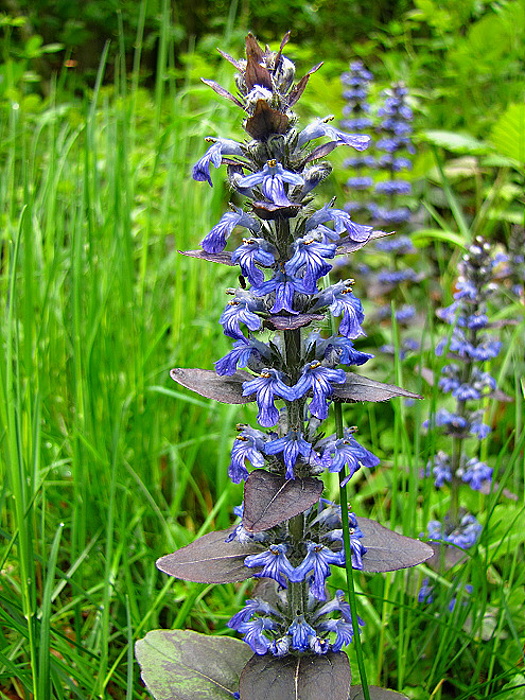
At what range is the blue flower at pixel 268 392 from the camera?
1.00 metres

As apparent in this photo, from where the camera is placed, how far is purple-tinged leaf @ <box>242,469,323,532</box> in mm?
945

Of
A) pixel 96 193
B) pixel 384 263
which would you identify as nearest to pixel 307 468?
pixel 96 193

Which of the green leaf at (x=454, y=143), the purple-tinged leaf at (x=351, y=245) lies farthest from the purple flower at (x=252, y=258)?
the green leaf at (x=454, y=143)

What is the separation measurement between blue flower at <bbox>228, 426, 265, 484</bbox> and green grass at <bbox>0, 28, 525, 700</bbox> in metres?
0.45

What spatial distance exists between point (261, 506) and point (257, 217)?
1.63ft

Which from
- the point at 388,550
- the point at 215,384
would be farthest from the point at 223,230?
the point at 388,550

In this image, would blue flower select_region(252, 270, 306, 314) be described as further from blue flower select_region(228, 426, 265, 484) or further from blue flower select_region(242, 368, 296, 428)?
blue flower select_region(228, 426, 265, 484)

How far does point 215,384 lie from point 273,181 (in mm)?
375

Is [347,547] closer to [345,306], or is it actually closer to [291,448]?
[291,448]

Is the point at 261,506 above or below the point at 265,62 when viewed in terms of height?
below

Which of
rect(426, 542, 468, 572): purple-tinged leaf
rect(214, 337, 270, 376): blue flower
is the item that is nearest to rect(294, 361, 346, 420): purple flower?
rect(214, 337, 270, 376): blue flower

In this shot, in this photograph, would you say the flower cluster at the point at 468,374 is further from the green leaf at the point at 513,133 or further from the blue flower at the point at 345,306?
the blue flower at the point at 345,306

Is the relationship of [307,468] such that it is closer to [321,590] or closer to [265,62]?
[321,590]

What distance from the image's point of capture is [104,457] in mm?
1998
